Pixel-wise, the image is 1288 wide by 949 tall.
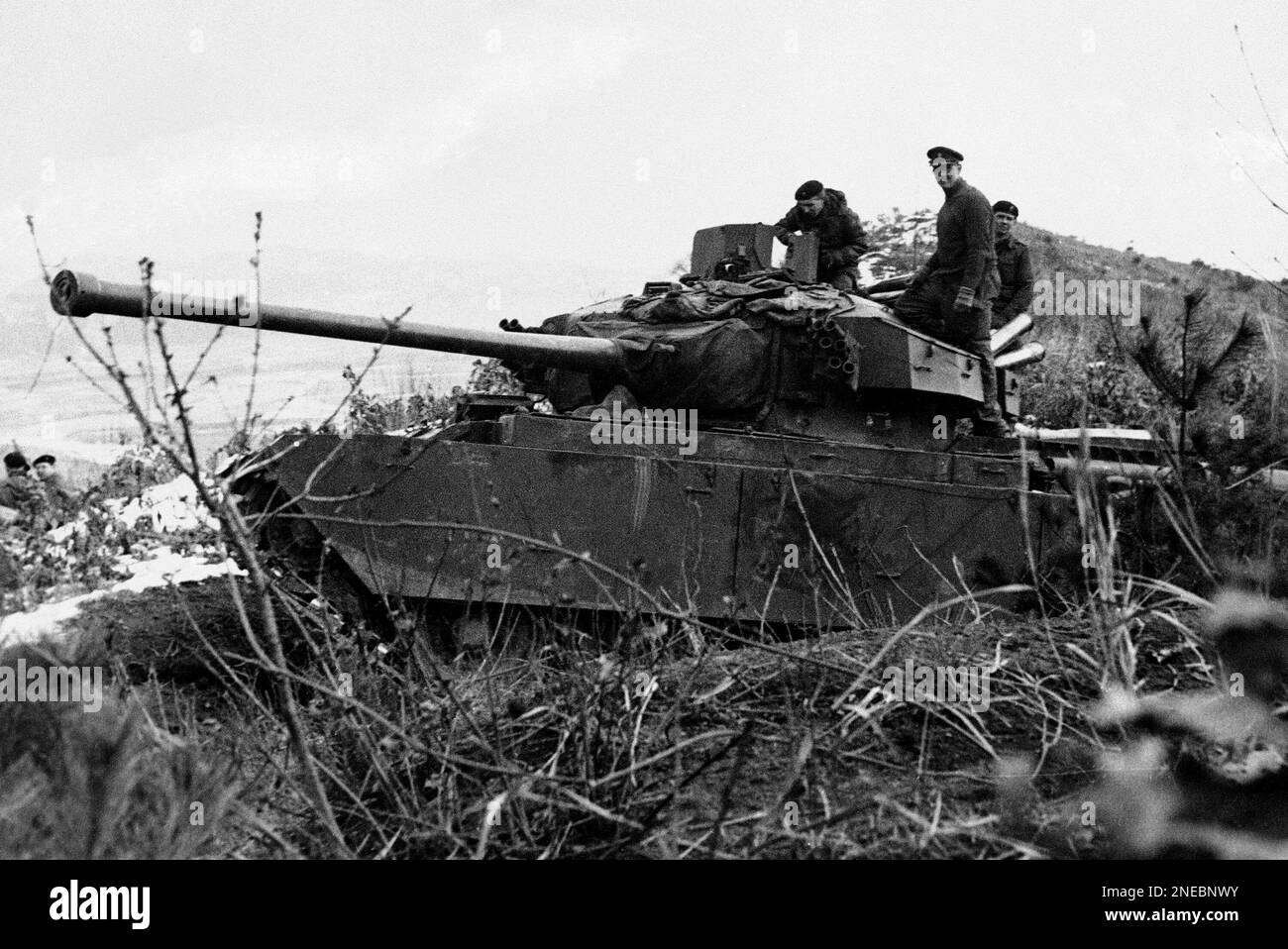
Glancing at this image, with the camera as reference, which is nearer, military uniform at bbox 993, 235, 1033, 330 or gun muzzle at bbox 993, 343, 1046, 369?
gun muzzle at bbox 993, 343, 1046, 369

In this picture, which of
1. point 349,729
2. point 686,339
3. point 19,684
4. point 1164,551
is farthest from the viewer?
point 686,339

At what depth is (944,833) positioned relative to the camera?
4.12 m

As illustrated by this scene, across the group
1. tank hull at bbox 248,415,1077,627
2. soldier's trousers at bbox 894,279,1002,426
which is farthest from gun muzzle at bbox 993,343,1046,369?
tank hull at bbox 248,415,1077,627

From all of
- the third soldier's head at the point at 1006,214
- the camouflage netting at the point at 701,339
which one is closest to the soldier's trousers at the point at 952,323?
the camouflage netting at the point at 701,339

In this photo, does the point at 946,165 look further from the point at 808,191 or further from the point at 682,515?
the point at 682,515

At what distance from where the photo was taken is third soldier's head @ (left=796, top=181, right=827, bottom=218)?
1168 cm

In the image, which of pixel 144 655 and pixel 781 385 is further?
pixel 781 385

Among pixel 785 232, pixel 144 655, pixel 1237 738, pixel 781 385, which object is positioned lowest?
pixel 144 655

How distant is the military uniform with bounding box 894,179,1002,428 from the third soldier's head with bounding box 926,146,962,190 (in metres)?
0.05

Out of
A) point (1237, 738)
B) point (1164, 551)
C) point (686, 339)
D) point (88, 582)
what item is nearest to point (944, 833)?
point (1237, 738)

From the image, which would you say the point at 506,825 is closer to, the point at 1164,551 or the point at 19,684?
the point at 19,684

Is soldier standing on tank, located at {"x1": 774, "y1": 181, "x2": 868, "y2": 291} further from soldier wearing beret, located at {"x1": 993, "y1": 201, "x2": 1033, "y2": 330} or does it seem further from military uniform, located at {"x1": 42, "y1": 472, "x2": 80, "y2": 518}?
military uniform, located at {"x1": 42, "y1": 472, "x2": 80, "y2": 518}

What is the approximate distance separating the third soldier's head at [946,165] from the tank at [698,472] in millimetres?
931
